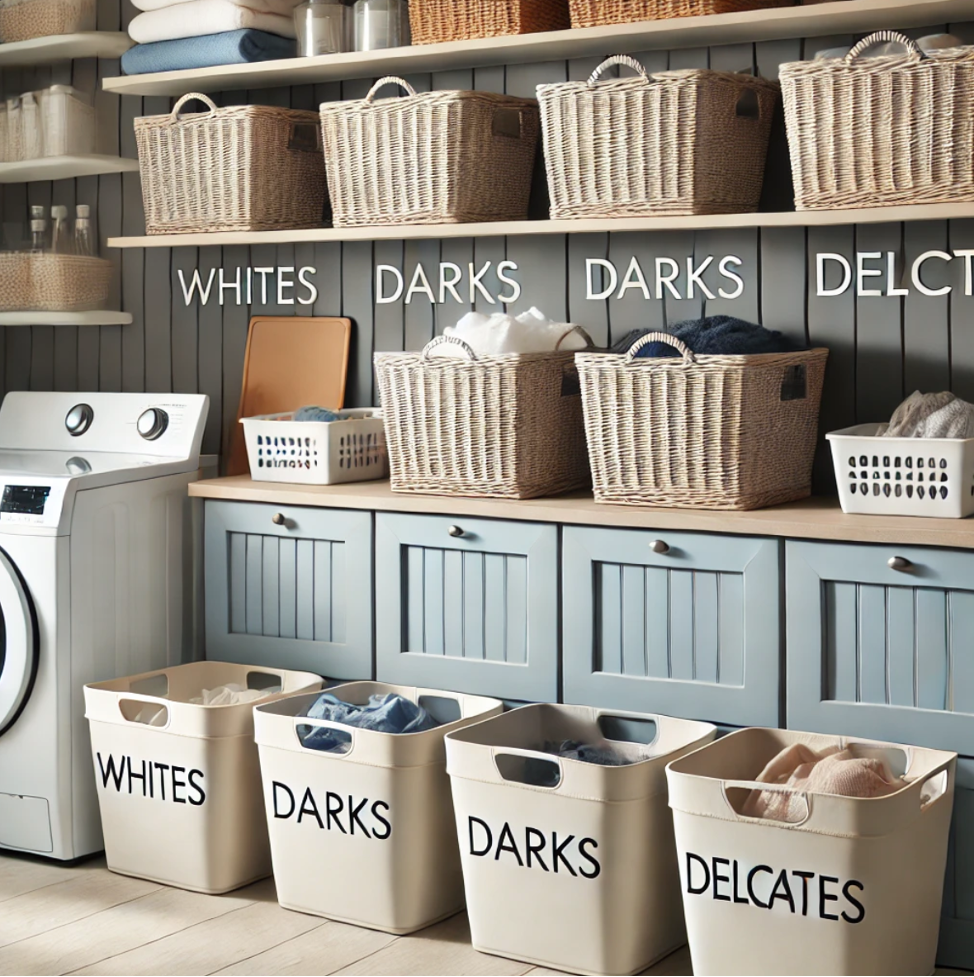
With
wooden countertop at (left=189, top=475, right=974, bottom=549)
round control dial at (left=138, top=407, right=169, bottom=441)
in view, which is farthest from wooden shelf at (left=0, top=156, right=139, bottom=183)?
wooden countertop at (left=189, top=475, right=974, bottom=549)

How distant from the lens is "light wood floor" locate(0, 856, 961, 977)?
7.95 feet

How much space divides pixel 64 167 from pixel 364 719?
5.94 ft

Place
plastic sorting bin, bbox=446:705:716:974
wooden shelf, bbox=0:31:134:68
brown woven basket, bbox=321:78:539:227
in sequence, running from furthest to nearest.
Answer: wooden shelf, bbox=0:31:134:68 → brown woven basket, bbox=321:78:539:227 → plastic sorting bin, bbox=446:705:716:974

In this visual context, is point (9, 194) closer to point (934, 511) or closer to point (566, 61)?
point (566, 61)

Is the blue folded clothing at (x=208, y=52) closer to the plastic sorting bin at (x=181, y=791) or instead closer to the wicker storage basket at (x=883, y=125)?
the wicker storage basket at (x=883, y=125)

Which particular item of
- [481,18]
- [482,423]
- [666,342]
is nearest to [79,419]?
[482,423]

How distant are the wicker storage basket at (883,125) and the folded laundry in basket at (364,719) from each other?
1.23m

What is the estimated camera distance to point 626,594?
266 centimetres

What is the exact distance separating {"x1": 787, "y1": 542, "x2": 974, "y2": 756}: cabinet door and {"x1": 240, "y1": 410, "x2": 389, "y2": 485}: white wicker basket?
42.2 inches

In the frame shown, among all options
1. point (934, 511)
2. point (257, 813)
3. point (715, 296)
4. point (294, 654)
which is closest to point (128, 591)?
point (294, 654)

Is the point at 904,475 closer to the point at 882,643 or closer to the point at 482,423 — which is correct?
the point at 882,643

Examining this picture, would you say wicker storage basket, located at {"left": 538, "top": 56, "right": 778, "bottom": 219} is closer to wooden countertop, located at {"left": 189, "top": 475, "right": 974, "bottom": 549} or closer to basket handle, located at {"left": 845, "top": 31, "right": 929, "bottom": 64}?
basket handle, located at {"left": 845, "top": 31, "right": 929, "bottom": 64}

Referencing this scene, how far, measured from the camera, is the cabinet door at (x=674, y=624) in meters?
2.54

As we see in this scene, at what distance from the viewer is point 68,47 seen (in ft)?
11.7
